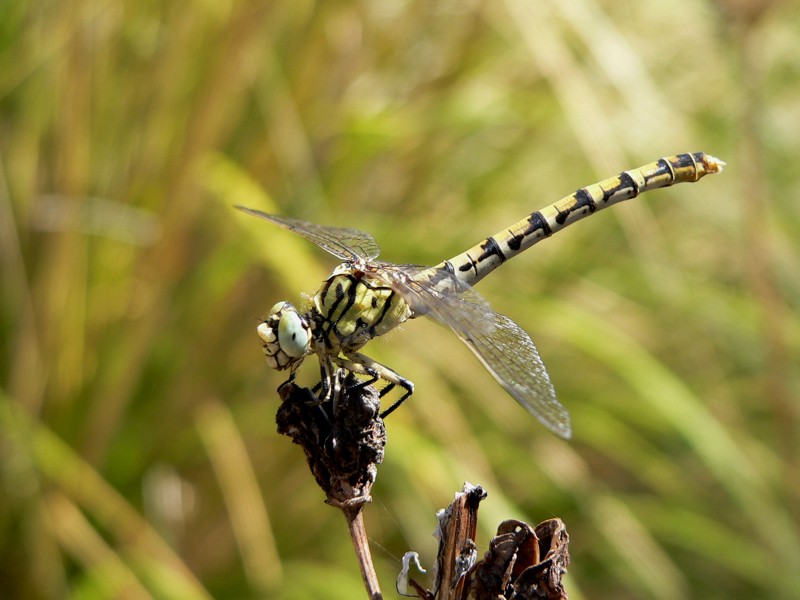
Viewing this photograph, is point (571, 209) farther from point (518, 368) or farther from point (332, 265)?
point (332, 265)

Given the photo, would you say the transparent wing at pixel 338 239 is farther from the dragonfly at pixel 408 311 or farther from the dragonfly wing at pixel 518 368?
the dragonfly wing at pixel 518 368

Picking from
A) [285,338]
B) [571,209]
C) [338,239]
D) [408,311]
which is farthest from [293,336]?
[571,209]

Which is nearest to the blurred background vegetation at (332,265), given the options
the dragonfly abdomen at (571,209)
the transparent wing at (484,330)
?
the dragonfly abdomen at (571,209)

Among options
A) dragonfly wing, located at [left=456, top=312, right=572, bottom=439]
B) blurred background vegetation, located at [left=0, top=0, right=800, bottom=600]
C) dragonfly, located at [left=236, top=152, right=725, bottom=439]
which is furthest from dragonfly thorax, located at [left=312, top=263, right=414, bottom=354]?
blurred background vegetation, located at [left=0, top=0, right=800, bottom=600]

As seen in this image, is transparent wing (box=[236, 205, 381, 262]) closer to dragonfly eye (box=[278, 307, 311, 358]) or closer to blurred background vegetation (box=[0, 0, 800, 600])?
dragonfly eye (box=[278, 307, 311, 358])

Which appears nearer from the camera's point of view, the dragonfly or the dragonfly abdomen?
the dragonfly

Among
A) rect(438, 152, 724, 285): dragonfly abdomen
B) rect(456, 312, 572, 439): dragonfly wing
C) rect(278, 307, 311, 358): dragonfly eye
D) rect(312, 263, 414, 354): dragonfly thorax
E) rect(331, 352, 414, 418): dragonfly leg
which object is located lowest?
rect(456, 312, 572, 439): dragonfly wing
